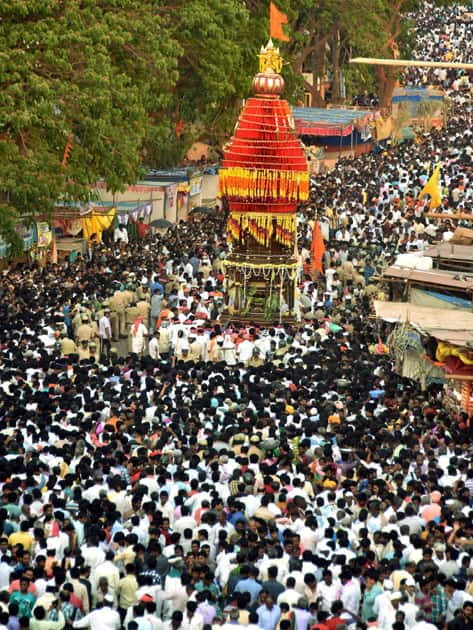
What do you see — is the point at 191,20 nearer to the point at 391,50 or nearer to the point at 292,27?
the point at 292,27

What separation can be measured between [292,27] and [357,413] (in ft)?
107

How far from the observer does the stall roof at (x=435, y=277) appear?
76.3 feet

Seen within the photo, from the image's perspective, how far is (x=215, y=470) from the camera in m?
18.0

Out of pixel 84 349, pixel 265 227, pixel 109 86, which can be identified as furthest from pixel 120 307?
pixel 109 86

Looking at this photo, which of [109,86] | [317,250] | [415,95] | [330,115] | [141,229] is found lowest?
[141,229]

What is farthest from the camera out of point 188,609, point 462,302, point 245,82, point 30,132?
point 245,82

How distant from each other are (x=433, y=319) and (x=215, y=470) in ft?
16.9

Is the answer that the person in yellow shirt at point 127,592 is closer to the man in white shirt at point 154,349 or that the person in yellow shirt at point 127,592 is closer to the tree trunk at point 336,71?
the man in white shirt at point 154,349

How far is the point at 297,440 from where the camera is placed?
19.5 metres

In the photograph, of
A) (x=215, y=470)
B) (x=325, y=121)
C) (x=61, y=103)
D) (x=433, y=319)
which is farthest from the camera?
(x=325, y=121)

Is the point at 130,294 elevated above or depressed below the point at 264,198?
below

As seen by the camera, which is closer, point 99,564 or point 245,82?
point 99,564

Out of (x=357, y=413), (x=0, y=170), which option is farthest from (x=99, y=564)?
(x=0, y=170)

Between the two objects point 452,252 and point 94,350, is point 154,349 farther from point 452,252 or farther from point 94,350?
point 452,252
